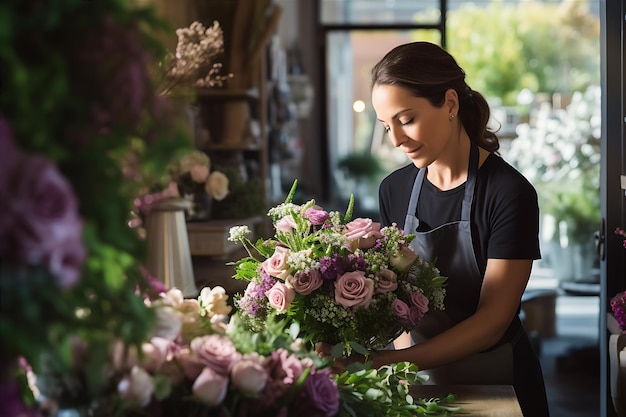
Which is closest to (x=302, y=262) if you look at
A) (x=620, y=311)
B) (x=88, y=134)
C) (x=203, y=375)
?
(x=203, y=375)

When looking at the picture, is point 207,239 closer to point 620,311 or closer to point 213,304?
point 620,311

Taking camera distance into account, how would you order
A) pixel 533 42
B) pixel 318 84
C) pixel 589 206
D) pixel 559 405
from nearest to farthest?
pixel 559 405 < pixel 589 206 < pixel 533 42 < pixel 318 84

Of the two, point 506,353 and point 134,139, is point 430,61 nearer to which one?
point 506,353

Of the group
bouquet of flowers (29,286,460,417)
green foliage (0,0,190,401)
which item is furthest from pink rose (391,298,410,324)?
green foliage (0,0,190,401)

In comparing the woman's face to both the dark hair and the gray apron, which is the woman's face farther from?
the gray apron

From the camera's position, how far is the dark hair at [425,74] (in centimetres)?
225

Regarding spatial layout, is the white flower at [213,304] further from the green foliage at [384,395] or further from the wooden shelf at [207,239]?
the wooden shelf at [207,239]

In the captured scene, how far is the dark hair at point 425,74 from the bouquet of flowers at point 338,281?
506 mm

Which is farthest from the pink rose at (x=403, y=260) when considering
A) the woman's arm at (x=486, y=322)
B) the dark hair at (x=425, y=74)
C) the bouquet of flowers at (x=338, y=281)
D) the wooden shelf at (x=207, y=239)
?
the wooden shelf at (x=207, y=239)

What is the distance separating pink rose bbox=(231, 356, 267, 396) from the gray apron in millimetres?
1208

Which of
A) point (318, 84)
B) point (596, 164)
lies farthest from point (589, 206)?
point (318, 84)

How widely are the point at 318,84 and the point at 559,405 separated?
4.75 m

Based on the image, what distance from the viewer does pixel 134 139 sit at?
853 mm

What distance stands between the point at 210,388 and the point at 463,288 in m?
1.37
